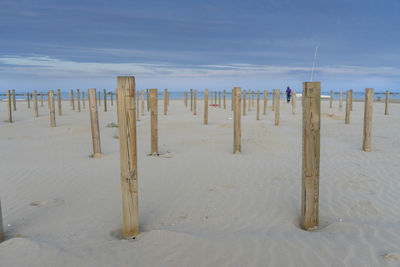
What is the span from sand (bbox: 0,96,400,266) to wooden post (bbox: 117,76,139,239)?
0.23m

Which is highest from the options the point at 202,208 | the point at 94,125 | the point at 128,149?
the point at 128,149

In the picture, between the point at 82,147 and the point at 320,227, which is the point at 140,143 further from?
the point at 320,227

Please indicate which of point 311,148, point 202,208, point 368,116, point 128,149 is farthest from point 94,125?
point 368,116

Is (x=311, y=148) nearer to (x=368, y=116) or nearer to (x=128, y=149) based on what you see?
(x=128, y=149)

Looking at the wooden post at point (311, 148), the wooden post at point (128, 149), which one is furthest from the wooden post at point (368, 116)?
the wooden post at point (128, 149)

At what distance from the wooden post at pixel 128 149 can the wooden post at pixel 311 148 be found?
1910mm

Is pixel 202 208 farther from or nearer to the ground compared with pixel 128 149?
nearer to the ground

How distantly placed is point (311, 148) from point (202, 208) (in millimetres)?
1775

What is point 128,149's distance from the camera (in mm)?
3252

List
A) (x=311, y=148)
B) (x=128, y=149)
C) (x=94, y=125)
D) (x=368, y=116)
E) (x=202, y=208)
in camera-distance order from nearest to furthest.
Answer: (x=128, y=149) → (x=311, y=148) → (x=202, y=208) → (x=94, y=125) → (x=368, y=116)

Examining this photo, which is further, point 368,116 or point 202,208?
point 368,116

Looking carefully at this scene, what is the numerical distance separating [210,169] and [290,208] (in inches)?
94.3

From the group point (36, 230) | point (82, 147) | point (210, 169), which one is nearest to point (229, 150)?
point (210, 169)

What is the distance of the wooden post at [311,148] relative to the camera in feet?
11.1
